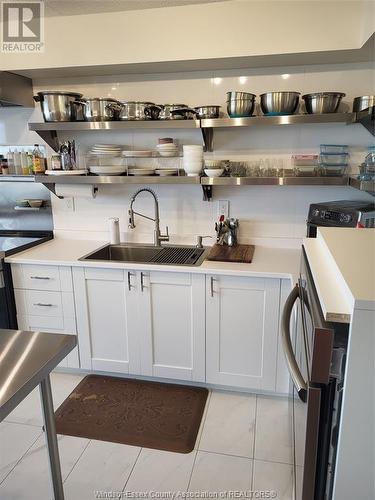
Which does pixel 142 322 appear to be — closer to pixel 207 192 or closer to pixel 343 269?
pixel 207 192

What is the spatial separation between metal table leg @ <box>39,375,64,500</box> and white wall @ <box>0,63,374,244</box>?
5.16ft

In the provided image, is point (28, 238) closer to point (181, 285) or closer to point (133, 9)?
point (181, 285)

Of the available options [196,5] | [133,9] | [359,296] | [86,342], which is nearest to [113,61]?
[133,9]

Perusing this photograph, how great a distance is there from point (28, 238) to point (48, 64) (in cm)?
123

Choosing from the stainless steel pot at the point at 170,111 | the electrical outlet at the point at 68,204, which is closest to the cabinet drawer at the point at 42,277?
the electrical outlet at the point at 68,204

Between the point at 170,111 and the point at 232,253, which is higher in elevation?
the point at 170,111

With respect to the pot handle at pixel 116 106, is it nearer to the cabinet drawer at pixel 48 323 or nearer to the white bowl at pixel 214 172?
the white bowl at pixel 214 172

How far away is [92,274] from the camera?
222 centimetres

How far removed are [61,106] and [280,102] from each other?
4.38 ft

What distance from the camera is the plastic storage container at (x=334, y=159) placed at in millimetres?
2164

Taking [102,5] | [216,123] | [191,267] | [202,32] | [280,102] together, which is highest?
[102,5]

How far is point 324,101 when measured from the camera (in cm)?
198

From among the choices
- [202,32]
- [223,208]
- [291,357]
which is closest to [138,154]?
[223,208]

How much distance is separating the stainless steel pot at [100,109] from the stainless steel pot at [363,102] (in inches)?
54.5
